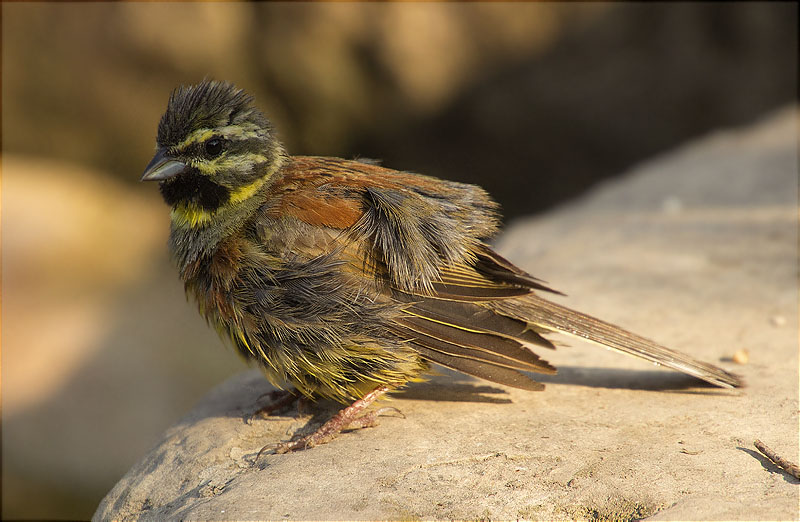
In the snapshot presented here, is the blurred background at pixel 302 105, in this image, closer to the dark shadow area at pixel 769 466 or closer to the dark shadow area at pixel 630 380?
the dark shadow area at pixel 630 380

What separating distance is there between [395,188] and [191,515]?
5.51ft

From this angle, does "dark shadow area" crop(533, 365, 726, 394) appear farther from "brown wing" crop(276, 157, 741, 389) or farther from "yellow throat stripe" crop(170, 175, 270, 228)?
"yellow throat stripe" crop(170, 175, 270, 228)

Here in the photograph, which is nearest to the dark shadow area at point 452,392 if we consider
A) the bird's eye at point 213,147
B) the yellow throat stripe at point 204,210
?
the yellow throat stripe at point 204,210

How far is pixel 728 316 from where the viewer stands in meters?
4.80

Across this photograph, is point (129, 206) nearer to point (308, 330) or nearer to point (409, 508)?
point (308, 330)

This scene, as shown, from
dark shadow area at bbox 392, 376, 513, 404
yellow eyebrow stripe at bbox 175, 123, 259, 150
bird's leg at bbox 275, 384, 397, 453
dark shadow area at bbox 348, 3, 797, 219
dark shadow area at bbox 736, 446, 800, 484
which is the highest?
dark shadow area at bbox 348, 3, 797, 219

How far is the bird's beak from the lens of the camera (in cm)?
384

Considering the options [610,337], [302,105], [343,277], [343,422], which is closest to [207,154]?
[343,277]

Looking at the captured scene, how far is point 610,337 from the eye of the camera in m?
3.74

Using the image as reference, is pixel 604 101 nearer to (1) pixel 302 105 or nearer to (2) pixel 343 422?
(1) pixel 302 105

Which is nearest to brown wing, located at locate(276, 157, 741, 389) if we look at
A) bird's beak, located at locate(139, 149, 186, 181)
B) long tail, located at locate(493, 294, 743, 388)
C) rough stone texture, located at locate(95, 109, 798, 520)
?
long tail, located at locate(493, 294, 743, 388)

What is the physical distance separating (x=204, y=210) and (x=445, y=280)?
1195 mm

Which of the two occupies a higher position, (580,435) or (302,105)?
(302,105)

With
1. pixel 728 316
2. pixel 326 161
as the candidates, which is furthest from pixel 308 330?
pixel 728 316
